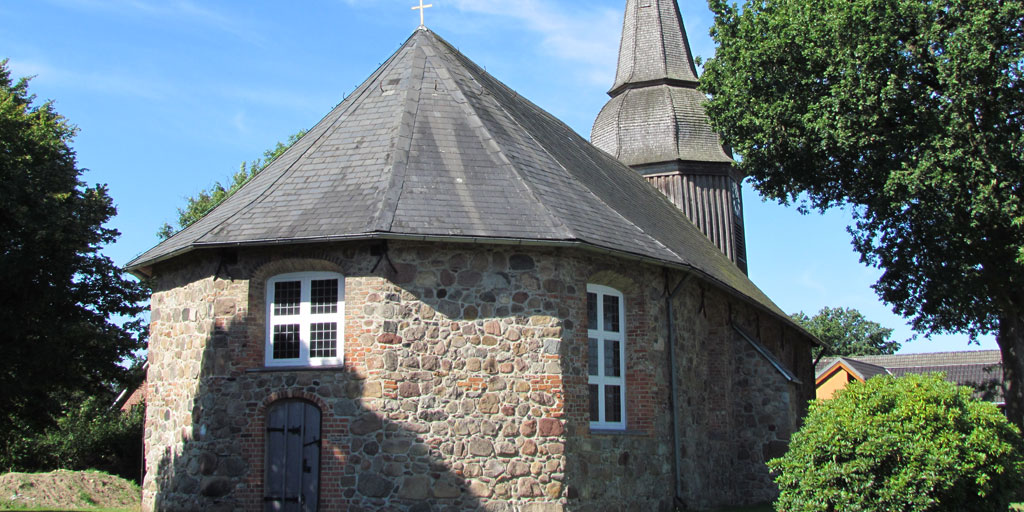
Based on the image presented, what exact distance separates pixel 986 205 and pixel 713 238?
31.4 ft

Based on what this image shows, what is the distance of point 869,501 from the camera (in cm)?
1107

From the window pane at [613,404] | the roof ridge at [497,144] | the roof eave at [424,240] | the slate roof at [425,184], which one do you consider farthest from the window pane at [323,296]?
the window pane at [613,404]

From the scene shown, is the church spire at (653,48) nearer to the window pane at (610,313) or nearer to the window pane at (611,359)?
the window pane at (610,313)

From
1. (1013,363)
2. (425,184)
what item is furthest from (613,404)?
(1013,363)

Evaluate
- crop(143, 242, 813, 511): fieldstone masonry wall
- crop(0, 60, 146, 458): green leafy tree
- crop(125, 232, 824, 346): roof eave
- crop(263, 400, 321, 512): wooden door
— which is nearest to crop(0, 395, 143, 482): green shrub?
crop(0, 60, 146, 458): green leafy tree

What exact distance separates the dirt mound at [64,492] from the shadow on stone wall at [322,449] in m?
5.73

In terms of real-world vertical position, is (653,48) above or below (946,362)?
above

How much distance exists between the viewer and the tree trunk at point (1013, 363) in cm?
1836

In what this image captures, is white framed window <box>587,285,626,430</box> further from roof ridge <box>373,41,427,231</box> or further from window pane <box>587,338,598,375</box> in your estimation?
roof ridge <box>373,41,427,231</box>

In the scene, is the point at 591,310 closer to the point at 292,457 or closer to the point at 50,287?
the point at 292,457

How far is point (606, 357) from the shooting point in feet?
45.3

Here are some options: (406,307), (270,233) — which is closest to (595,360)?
(406,307)

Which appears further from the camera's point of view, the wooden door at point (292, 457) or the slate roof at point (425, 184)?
the slate roof at point (425, 184)

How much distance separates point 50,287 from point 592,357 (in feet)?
40.8
